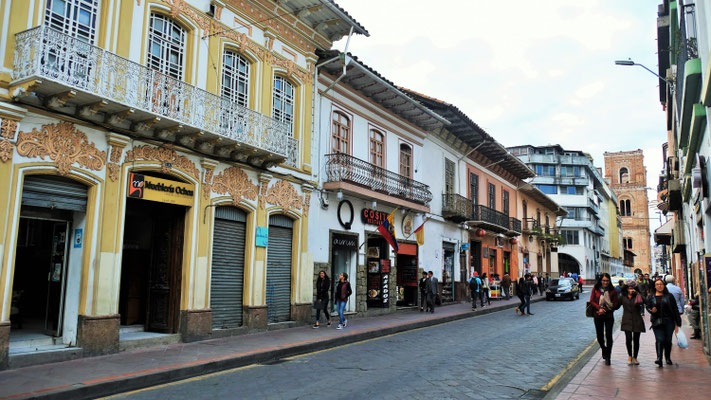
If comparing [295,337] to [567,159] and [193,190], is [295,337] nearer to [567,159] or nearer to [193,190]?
[193,190]

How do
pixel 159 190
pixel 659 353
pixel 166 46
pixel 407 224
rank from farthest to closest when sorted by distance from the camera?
pixel 407 224, pixel 166 46, pixel 159 190, pixel 659 353

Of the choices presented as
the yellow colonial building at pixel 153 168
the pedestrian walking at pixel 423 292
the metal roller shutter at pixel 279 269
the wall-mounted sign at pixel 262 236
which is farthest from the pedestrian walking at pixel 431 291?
the wall-mounted sign at pixel 262 236

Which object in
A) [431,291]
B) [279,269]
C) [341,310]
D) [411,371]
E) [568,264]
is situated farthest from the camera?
[568,264]

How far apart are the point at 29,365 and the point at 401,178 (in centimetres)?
1485

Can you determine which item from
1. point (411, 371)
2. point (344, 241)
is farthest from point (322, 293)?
point (411, 371)

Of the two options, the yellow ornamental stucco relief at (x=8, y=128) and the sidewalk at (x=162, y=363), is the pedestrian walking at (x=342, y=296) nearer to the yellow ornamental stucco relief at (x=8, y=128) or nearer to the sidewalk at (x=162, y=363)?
the sidewalk at (x=162, y=363)

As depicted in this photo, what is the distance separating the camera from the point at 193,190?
12523 millimetres

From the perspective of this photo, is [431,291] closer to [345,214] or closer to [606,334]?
[345,214]

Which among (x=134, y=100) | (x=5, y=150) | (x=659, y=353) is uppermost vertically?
(x=134, y=100)

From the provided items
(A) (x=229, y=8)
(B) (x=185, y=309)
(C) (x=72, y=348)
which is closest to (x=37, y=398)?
(C) (x=72, y=348)

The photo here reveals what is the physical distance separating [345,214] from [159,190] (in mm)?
7878

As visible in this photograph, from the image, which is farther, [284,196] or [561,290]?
[561,290]

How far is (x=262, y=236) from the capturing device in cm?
1438

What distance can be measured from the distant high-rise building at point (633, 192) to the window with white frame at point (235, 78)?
87.3 metres
